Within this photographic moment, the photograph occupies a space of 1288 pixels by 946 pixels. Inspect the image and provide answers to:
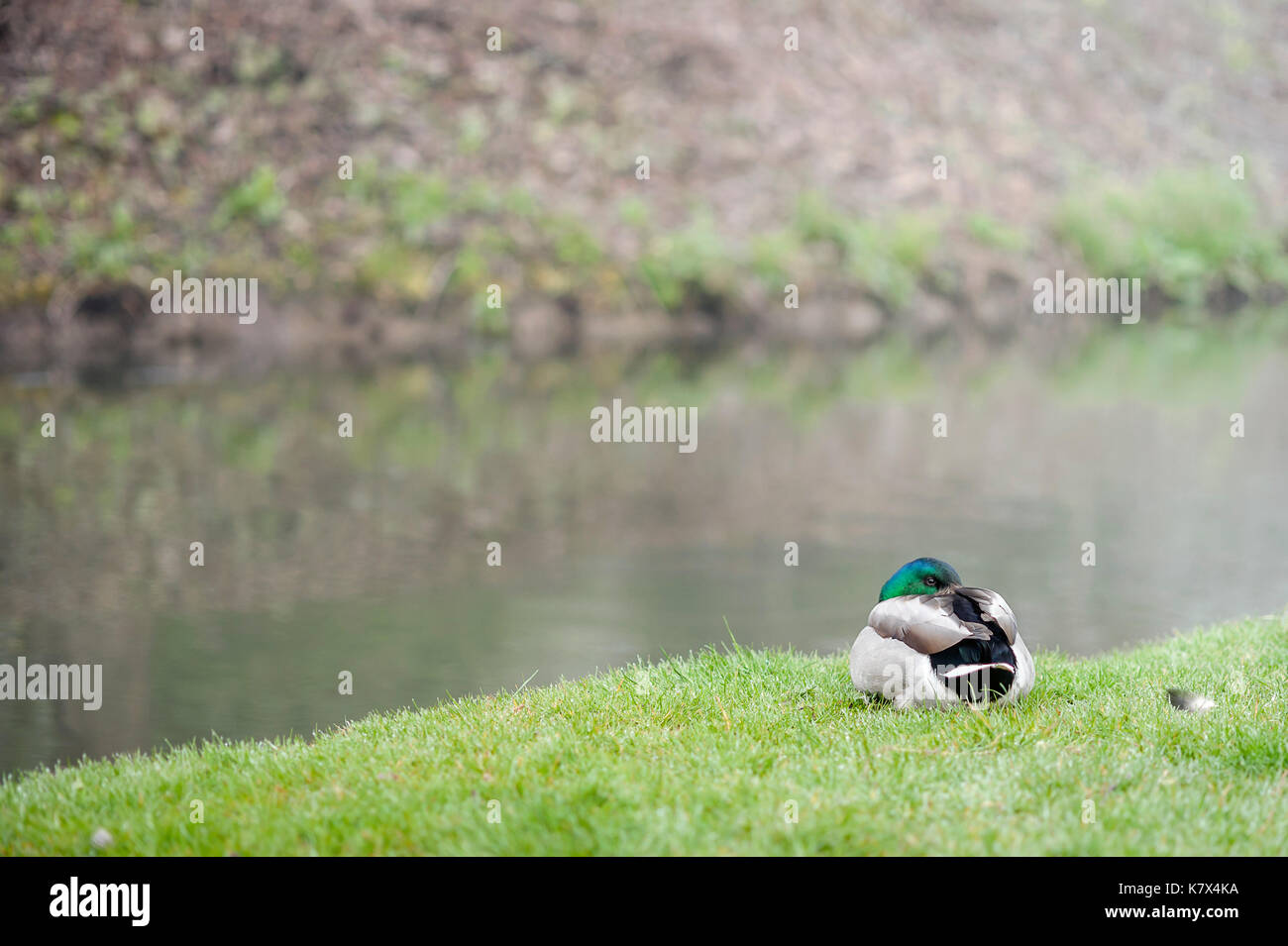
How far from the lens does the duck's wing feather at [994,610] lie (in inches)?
190

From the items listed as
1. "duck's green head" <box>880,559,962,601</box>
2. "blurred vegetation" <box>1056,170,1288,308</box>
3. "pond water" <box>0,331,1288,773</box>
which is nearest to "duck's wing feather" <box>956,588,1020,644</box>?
"duck's green head" <box>880,559,962,601</box>

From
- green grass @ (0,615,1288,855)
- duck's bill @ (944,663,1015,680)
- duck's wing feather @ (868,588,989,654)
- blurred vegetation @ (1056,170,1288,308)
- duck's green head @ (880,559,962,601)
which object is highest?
blurred vegetation @ (1056,170,1288,308)

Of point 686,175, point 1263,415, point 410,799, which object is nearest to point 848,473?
point 1263,415

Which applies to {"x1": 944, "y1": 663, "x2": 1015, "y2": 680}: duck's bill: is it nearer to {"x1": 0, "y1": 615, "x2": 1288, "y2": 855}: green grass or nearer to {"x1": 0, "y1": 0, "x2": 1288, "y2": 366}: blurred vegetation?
{"x1": 0, "y1": 615, "x2": 1288, "y2": 855}: green grass

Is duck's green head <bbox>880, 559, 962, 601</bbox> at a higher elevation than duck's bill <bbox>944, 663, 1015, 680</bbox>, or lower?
higher

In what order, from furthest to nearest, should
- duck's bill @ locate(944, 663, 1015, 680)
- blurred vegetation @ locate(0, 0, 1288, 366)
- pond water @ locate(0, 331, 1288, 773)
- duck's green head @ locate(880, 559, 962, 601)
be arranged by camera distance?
blurred vegetation @ locate(0, 0, 1288, 366) → pond water @ locate(0, 331, 1288, 773) → duck's green head @ locate(880, 559, 962, 601) → duck's bill @ locate(944, 663, 1015, 680)

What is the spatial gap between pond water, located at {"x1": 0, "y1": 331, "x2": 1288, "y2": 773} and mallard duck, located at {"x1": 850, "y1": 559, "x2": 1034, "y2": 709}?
2.52 ft

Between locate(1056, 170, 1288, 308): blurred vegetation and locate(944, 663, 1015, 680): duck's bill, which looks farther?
locate(1056, 170, 1288, 308): blurred vegetation

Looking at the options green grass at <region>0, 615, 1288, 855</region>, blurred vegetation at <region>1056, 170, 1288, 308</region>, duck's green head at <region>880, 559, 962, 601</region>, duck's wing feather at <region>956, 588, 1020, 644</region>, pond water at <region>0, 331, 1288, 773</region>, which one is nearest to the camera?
green grass at <region>0, 615, 1288, 855</region>

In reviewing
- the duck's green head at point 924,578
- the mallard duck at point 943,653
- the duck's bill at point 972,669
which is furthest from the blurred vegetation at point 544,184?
the duck's bill at point 972,669

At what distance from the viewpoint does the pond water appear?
7.12m

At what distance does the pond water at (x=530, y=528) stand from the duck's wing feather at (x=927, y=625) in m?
0.80
